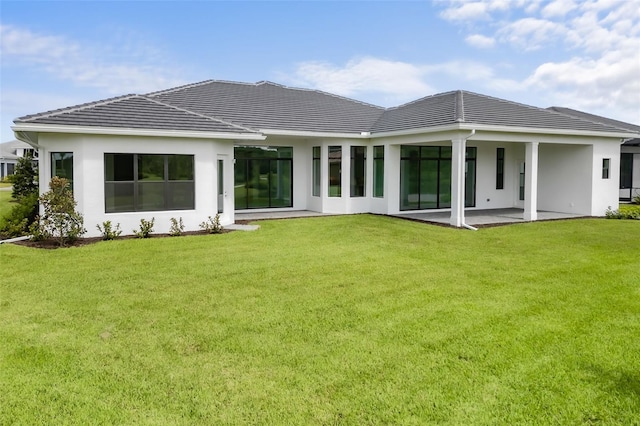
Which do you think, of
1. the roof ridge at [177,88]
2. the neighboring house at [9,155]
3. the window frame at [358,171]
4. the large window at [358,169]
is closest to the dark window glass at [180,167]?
the roof ridge at [177,88]

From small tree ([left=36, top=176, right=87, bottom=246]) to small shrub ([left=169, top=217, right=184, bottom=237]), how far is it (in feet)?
8.14

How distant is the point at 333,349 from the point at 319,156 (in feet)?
51.3

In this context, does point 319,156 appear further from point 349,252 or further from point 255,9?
point 349,252

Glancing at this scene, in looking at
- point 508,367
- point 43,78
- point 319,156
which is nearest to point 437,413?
point 508,367

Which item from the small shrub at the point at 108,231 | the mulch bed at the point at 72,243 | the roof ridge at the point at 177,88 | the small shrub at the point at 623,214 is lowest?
the mulch bed at the point at 72,243

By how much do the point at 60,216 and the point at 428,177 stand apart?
1426cm

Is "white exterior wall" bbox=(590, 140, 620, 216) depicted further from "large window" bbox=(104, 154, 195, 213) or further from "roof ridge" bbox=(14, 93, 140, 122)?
"roof ridge" bbox=(14, 93, 140, 122)

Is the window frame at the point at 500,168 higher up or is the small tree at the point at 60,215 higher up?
the window frame at the point at 500,168

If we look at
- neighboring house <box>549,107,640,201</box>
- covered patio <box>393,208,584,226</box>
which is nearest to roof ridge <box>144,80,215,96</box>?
covered patio <box>393,208,584,226</box>

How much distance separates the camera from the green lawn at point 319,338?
4480mm

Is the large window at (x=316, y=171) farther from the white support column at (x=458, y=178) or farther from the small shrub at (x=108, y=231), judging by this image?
the small shrub at (x=108, y=231)

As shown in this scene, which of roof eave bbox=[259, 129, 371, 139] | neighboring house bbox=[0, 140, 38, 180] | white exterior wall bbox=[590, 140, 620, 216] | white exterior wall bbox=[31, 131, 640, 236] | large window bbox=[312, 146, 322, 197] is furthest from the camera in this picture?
neighboring house bbox=[0, 140, 38, 180]

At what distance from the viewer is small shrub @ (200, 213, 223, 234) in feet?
50.0

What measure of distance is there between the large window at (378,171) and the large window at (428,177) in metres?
0.80
